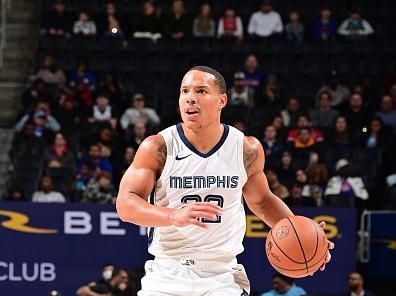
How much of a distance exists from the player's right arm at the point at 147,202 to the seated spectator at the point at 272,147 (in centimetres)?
864

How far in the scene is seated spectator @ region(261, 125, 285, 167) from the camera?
1525 centimetres

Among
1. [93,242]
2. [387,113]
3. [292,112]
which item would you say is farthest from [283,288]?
[387,113]

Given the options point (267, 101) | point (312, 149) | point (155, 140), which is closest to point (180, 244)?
point (155, 140)

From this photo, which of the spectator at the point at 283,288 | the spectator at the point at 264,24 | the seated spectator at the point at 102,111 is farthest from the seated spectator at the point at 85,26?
the spectator at the point at 283,288

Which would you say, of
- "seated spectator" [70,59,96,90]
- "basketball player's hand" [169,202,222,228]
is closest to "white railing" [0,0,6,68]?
"seated spectator" [70,59,96,90]

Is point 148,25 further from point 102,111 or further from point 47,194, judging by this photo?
point 47,194

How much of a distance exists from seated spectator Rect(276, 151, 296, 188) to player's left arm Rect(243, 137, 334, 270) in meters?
7.74

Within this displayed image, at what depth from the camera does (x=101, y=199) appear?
14.0 metres

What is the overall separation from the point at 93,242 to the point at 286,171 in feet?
10.7

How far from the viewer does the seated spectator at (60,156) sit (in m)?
15.3

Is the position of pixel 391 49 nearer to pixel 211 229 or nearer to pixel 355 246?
pixel 355 246

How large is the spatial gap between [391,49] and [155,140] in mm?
12950

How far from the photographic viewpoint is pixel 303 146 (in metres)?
15.6

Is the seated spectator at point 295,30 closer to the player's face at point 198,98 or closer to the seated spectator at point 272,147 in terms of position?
the seated spectator at point 272,147
